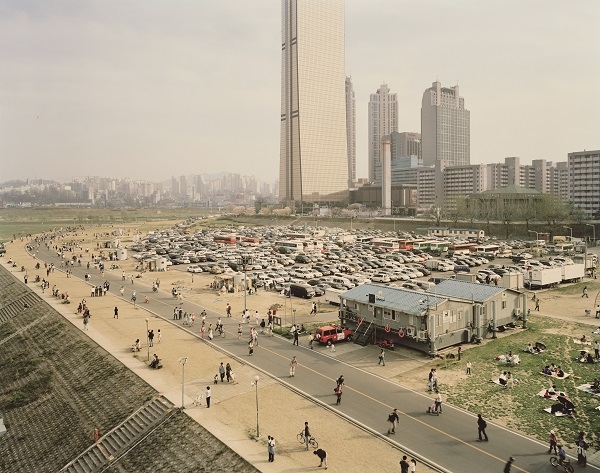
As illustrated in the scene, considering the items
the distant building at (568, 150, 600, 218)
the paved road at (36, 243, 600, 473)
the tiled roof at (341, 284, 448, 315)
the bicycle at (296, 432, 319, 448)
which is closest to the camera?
the paved road at (36, 243, 600, 473)

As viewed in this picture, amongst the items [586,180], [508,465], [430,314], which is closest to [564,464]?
[508,465]

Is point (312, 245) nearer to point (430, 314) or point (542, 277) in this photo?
point (542, 277)

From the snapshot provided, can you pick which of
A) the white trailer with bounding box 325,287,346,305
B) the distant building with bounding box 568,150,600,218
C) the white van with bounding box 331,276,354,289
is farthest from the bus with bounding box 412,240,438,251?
the distant building with bounding box 568,150,600,218

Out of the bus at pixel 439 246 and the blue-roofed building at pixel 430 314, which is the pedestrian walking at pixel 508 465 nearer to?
the blue-roofed building at pixel 430 314

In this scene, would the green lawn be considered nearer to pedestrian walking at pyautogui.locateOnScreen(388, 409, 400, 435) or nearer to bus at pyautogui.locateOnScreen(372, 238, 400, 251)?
pedestrian walking at pyautogui.locateOnScreen(388, 409, 400, 435)

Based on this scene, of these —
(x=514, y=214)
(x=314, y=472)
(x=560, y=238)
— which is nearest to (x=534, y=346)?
(x=314, y=472)

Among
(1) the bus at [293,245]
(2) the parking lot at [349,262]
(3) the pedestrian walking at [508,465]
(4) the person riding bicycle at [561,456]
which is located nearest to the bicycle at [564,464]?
(4) the person riding bicycle at [561,456]
